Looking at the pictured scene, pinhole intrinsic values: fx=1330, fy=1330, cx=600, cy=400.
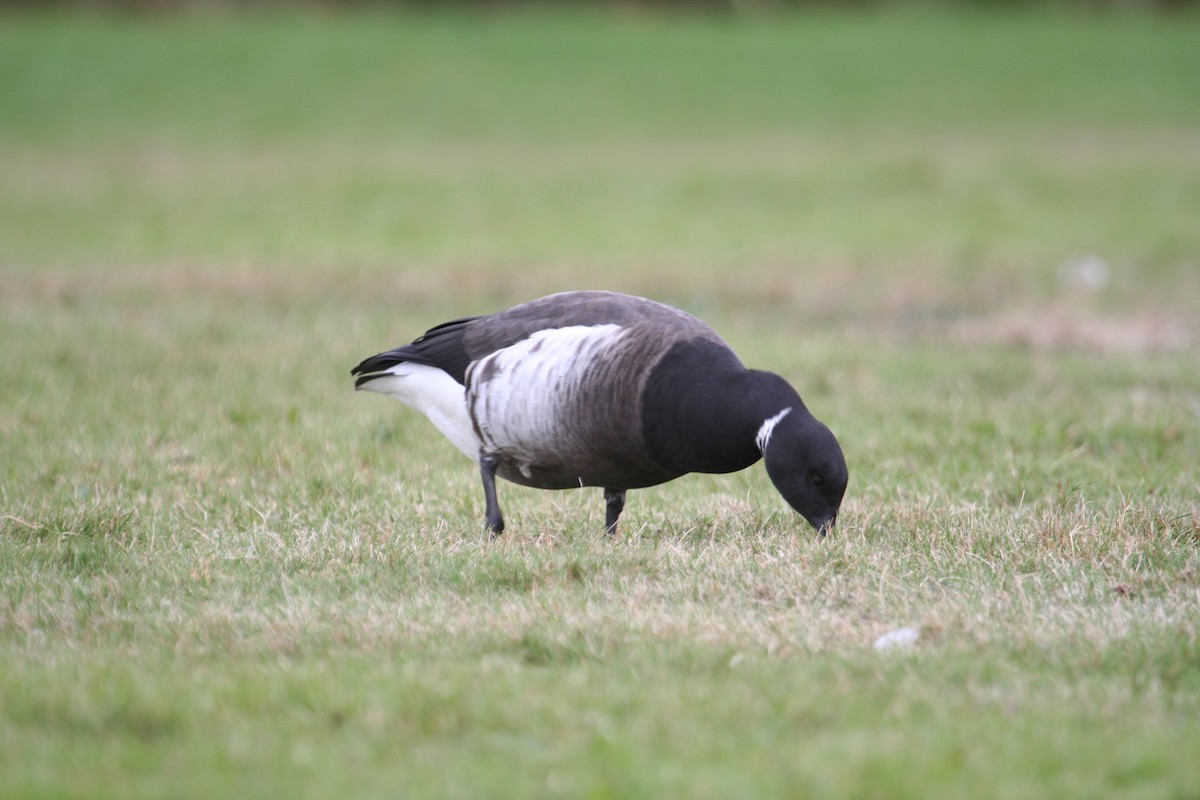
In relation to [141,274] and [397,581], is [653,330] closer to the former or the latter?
[397,581]

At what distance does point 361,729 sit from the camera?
11.8ft

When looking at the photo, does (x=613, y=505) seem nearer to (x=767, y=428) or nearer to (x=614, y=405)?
(x=614, y=405)

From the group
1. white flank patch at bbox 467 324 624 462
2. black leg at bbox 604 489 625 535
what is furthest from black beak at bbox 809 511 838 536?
white flank patch at bbox 467 324 624 462

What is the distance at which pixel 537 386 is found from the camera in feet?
17.5

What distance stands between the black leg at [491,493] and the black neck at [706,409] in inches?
34.1

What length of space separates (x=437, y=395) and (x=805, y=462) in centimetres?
179

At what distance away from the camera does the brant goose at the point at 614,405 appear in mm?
5020

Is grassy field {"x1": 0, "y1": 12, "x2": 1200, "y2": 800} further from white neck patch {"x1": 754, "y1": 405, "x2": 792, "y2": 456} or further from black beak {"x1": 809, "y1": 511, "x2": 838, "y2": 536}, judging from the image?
white neck patch {"x1": 754, "y1": 405, "x2": 792, "y2": 456}

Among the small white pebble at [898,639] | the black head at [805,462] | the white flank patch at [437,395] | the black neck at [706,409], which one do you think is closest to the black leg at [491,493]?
the white flank patch at [437,395]

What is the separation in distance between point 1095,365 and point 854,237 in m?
7.08

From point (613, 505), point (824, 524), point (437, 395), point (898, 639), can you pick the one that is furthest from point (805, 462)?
point (437, 395)

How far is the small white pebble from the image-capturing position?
13.8 ft

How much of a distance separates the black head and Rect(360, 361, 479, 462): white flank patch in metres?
1.44

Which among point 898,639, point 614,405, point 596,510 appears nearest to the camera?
point 898,639
